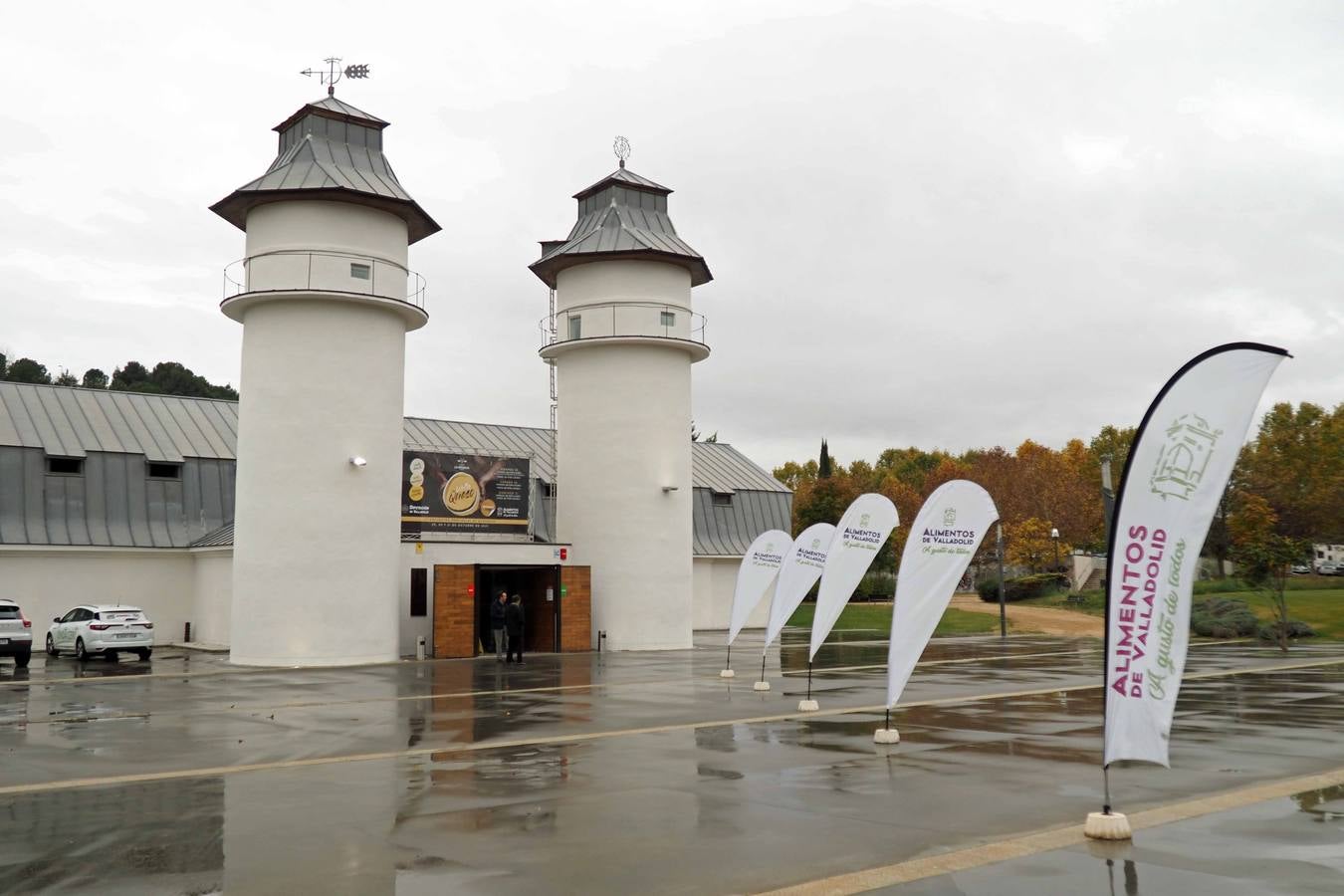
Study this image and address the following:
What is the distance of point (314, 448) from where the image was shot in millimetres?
27844

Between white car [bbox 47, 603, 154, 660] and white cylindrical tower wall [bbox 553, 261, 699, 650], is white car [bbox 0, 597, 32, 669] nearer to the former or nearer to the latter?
white car [bbox 47, 603, 154, 660]

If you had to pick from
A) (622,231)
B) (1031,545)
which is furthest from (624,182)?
(1031,545)

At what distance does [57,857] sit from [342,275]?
22.2m

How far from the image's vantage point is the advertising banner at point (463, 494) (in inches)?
1244

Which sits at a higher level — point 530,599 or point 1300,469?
point 1300,469

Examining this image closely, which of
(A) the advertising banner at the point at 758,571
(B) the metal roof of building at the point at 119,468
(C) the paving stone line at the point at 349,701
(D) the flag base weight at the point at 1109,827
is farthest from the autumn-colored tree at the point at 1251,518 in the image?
(D) the flag base weight at the point at 1109,827

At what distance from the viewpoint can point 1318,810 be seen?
30.5 feet

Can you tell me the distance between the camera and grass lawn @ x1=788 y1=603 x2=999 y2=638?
4131cm

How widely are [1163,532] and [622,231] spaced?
28627 millimetres

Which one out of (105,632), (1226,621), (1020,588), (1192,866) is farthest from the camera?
(1020,588)

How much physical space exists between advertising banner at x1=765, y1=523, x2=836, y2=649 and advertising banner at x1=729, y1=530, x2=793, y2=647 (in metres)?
1.71

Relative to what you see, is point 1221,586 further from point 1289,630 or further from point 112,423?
point 112,423

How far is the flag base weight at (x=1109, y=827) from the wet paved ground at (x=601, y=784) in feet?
1.09

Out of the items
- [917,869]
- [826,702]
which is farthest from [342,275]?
[917,869]
